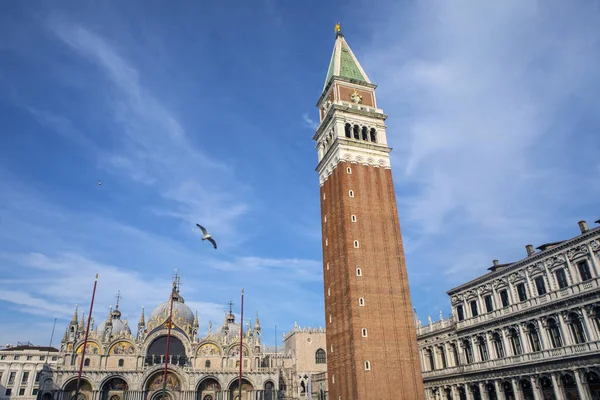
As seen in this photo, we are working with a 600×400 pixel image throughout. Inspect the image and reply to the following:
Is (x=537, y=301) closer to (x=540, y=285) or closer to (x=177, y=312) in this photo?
(x=540, y=285)

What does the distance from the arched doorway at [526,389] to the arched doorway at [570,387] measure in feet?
12.0

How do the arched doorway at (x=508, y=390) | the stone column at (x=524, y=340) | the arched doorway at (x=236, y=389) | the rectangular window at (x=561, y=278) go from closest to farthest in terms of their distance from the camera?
the rectangular window at (x=561, y=278), the stone column at (x=524, y=340), the arched doorway at (x=508, y=390), the arched doorway at (x=236, y=389)

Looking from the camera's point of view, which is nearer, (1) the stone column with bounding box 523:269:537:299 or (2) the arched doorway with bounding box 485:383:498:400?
(1) the stone column with bounding box 523:269:537:299

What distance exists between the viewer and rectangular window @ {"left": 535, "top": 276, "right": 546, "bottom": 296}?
40791 mm

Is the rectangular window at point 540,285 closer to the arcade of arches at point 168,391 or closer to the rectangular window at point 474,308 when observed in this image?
the rectangular window at point 474,308

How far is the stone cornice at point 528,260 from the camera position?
37.0 metres

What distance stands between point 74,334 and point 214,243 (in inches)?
1561

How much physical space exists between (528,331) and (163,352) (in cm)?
4790

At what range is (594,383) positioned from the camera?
3500 centimetres

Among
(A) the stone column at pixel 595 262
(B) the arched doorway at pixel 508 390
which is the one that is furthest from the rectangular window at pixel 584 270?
(B) the arched doorway at pixel 508 390

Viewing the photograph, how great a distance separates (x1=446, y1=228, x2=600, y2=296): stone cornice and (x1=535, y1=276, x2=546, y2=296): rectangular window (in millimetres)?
1618

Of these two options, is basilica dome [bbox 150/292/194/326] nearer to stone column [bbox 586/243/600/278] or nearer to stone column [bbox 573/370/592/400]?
stone column [bbox 573/370/592/400]

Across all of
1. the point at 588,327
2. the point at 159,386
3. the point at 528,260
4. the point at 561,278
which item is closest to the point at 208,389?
the point at 159,386

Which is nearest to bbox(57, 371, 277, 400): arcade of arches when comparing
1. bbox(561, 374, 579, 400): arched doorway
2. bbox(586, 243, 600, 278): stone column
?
bbox(561, 374, 579, 400): arched doorway
